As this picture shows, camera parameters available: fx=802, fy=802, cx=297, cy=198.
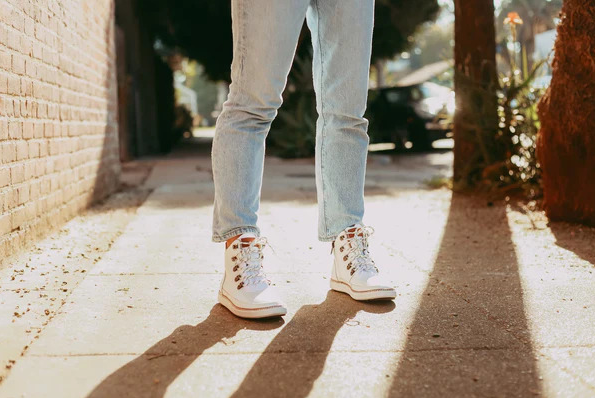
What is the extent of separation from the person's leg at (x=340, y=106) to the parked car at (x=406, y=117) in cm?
1111

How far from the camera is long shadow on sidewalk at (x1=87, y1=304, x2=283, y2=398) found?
5.57 feet

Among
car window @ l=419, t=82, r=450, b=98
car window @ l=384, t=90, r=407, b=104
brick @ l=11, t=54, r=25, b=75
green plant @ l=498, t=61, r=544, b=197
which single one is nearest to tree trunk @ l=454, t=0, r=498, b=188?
green plant @ l=498, t=61, r=544, b=197

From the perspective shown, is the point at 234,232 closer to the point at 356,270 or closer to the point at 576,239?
the point at 356,270

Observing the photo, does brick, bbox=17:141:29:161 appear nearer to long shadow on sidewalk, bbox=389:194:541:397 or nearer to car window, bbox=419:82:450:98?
long shadow on sidewalk, bbox=389:194:541:397

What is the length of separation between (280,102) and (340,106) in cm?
22

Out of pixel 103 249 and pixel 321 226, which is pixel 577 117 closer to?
pixel 321 226

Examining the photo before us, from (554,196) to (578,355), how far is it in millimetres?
2457

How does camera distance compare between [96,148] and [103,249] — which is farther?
[96,148]

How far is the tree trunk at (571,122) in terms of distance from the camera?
4.00 m

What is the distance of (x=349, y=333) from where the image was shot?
2146 mm

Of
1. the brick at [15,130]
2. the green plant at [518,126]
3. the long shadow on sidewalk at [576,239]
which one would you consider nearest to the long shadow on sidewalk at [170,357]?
the brick at [15,130]

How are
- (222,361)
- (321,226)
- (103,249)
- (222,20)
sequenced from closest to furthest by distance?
(222,361) < (321,226) < (103,249) < (222,20)

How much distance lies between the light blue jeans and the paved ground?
31cm

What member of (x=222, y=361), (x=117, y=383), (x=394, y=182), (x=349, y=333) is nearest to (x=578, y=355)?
(x=349, y=333)
